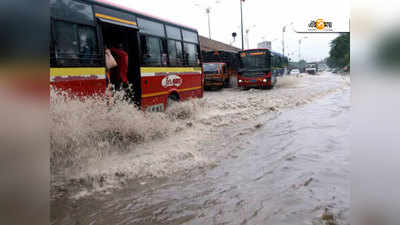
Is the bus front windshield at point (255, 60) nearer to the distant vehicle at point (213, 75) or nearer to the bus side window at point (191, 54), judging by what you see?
the distant vehicle at point (213, 75)

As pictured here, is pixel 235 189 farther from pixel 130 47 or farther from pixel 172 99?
pixel 172 99

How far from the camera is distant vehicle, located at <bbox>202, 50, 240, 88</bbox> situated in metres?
21.7

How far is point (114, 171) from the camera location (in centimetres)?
481

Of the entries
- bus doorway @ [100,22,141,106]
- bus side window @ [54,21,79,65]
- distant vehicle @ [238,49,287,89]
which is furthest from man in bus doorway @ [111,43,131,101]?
distant vehicle @ [238,49,287,89]

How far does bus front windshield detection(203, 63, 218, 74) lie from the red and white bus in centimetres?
1034

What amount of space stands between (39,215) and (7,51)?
1.78ft

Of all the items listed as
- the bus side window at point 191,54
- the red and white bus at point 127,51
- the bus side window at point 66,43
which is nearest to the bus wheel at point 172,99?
the red and white bus at point 127,51

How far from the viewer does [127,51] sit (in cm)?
779

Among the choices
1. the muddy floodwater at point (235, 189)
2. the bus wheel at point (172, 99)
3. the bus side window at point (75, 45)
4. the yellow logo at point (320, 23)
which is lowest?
the muddy floodwater at point (235, 189)

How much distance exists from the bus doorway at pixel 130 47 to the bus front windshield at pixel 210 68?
14024 millimetres

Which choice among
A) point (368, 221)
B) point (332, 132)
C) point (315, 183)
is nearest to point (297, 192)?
point (315, 183)

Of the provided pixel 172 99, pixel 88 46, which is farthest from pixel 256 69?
pixel 88 46

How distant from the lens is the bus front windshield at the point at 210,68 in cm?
2170

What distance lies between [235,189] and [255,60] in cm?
1774
